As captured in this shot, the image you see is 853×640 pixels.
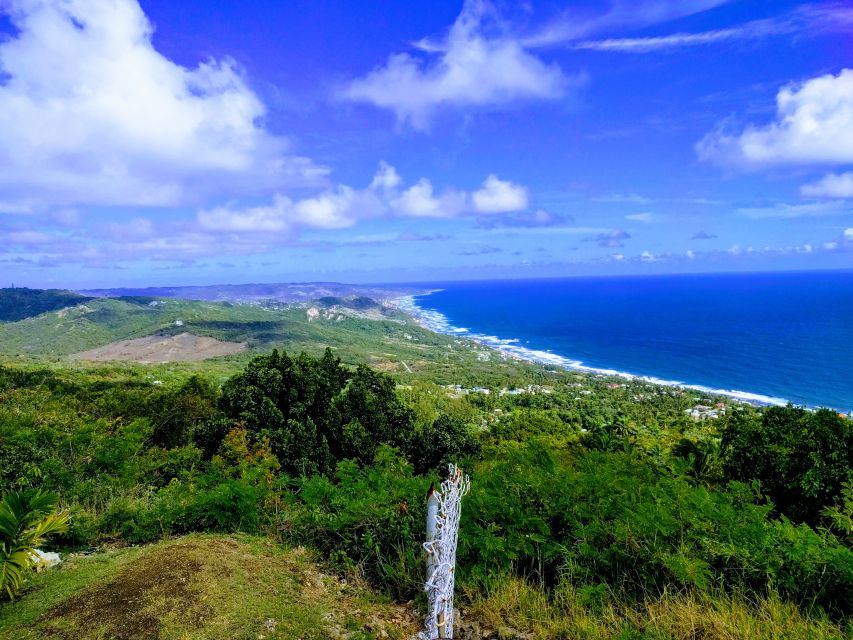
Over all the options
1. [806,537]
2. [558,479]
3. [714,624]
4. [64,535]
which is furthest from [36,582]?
[806,537]

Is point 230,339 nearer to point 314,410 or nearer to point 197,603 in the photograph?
point 314,410

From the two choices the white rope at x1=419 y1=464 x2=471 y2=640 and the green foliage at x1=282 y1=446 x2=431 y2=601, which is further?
the green foliage at x1=282 y1=446 x2=431 y2=601

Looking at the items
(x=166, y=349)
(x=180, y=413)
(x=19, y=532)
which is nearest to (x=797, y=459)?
(x=19, y=532)

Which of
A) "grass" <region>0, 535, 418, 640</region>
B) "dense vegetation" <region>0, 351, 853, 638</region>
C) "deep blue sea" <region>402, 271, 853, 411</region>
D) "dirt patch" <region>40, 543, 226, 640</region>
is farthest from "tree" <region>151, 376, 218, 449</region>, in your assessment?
"deep blue sea" <region>402, 271, 853, 411</region>

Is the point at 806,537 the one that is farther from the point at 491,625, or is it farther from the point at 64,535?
the point at 64,535

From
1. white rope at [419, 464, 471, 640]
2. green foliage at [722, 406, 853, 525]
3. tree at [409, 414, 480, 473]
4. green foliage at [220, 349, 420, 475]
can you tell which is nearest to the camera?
white rope at [419, 464, 471, 640]

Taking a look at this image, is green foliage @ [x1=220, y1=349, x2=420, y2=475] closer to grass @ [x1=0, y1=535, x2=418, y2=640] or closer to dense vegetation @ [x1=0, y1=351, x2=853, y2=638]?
dense vegetation @ [x1=0, y1=351, x2=853, y2=638]
